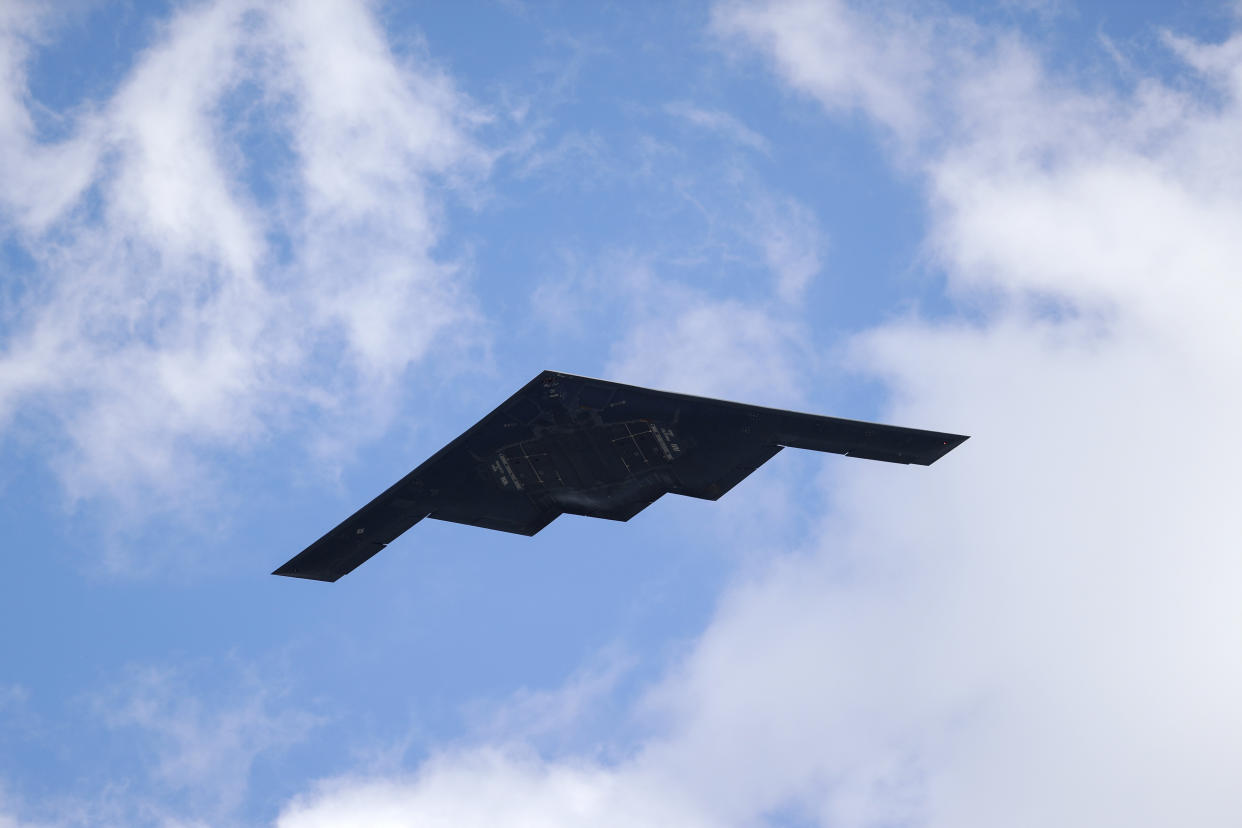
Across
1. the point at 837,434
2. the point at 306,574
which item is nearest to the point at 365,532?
the point at 306,574

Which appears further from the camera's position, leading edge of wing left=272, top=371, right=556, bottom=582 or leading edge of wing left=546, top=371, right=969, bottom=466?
leading edge of wing left=272, top=371, right=556, bottom=582

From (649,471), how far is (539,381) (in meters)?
5.12

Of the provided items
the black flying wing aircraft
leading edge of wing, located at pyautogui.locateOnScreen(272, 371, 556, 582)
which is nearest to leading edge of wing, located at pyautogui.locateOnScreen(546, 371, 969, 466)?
the black flying wing aircraft

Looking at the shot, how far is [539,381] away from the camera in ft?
162

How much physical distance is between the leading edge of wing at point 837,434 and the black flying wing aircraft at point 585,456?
0.11ft

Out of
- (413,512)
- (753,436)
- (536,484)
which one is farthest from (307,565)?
(753,436)

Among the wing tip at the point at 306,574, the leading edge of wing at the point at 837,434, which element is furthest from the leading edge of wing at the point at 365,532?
the leading edge of wing at the point at 837,434

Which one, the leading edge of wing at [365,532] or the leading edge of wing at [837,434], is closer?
the leading edge of wing at [837,434]

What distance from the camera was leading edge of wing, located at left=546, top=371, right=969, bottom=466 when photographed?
1941 inches

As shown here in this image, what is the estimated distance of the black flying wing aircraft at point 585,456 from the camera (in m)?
49.7

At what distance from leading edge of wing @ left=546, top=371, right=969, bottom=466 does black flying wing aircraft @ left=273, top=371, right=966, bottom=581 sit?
32mm

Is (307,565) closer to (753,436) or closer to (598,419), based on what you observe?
(598,419)

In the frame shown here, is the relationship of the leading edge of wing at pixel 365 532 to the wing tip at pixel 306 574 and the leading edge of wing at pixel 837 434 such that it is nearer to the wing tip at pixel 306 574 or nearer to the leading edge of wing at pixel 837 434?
the wing tip at pixel 306 574

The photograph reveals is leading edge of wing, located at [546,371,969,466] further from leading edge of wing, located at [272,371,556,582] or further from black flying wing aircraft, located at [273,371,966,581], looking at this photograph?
leading edge of wing, located at [272,371,556,582]
